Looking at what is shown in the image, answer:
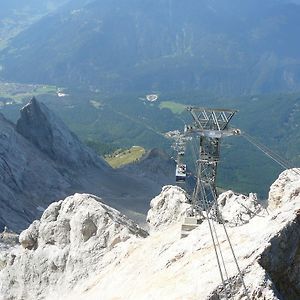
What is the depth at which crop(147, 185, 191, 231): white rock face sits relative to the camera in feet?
147

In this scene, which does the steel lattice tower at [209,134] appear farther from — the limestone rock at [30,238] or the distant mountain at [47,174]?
the distant mountain at [47,174]

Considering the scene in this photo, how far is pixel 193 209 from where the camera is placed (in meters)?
31.9

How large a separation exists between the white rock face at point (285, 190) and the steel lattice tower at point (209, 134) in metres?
3.20

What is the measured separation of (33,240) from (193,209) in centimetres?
1314

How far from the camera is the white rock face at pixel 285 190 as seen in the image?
27.2 meters

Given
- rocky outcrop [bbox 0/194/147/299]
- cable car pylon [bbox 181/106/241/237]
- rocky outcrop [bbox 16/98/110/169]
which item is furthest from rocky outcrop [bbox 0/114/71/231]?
cable car pylon [bbox 181/106/241/237]

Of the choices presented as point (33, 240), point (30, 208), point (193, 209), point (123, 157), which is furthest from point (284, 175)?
point (123, 157)

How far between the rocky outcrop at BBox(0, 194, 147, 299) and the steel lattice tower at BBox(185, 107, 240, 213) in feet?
24.2

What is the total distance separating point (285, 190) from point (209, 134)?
4.77m

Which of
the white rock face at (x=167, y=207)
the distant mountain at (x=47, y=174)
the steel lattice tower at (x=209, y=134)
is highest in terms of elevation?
the steel lattice tower at (x=209, y=134)

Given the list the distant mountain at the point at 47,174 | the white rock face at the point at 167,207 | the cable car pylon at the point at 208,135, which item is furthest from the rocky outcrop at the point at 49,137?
the cable car pylon at the point at 208,135

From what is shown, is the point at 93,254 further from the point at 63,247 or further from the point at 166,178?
the point at 166,178

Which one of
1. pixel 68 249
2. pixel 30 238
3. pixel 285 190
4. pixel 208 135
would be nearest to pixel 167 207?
pixel 30 238

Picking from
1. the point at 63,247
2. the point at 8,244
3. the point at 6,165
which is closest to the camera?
the point at 63,247
